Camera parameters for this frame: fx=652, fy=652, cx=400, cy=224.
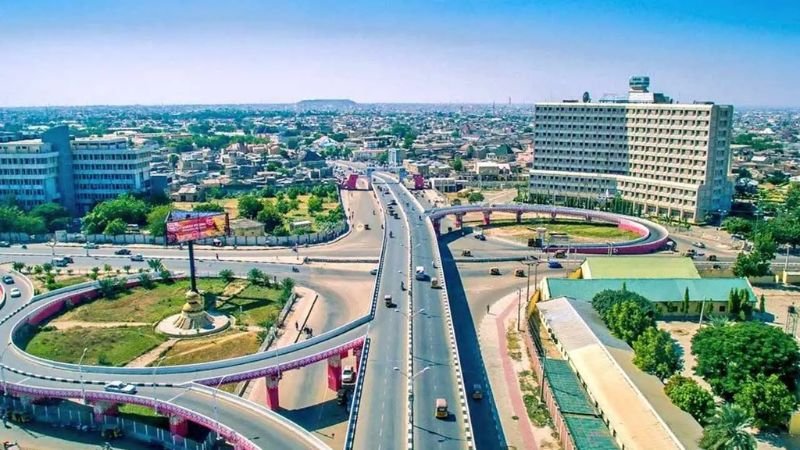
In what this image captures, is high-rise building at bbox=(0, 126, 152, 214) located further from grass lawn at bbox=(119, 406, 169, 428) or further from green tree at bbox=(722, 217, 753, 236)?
green tree at bbox=(722, 217, 753, 236)

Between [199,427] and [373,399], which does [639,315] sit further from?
[199,427]

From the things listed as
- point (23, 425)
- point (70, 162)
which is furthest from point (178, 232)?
point (70, 162)

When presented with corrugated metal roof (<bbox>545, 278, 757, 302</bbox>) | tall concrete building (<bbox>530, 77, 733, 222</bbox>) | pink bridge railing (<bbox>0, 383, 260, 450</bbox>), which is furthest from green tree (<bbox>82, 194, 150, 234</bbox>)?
tall concrete building (<bbox>530, 77, 733, 222</bbox>)

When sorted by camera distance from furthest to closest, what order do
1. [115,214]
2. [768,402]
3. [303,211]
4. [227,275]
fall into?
1. [303,211]
2. [115,214]
3. [227,275]
4. [768,402]

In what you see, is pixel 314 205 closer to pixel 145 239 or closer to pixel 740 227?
pixel 145 239

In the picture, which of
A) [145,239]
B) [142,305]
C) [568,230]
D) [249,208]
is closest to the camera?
[142,305]

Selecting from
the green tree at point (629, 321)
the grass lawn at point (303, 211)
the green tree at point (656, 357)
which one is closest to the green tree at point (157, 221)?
the grass lawn at point (303, 211)

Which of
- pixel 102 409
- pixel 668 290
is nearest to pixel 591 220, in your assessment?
pixel 668 290
